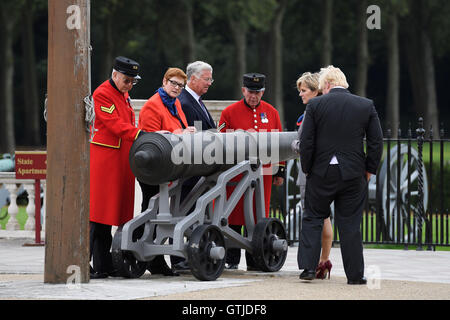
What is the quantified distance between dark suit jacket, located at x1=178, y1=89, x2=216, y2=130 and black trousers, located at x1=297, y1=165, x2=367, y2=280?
1.54 meters

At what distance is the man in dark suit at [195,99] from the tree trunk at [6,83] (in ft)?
80.4

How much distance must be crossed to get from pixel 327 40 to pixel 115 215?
102 feet

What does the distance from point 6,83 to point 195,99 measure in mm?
25750

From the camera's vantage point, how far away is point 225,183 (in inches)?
345

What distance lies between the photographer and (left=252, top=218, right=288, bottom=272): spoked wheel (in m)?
9.14

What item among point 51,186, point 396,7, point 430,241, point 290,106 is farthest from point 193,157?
point 290,106

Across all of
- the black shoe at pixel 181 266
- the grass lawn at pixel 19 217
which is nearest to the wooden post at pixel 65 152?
the black shoe at pixel 181 266

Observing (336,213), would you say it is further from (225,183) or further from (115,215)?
(115,215)

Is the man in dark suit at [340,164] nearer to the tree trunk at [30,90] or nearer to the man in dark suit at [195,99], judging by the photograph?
the man in dark suit at [195,99]

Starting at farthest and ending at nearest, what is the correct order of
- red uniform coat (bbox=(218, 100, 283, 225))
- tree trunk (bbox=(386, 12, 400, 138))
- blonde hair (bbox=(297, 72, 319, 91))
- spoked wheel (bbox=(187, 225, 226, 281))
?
tree trunk (bbox=(386, 12, 400, 138)), red uniform coat (bbox=(218, 100, 283, 225)), blonde hair (bbox=(297, 72, 319, 91)), spoked wheel (bbox=(187, 225, 226, 281))

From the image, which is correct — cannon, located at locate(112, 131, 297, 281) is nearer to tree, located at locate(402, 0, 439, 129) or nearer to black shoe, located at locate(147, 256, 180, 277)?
black shoe, located at locate(147, 256, 180, 277)

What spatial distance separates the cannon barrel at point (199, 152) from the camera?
8.23 meters

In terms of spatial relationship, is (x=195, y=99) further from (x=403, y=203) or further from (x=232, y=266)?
(x=403, y=203)

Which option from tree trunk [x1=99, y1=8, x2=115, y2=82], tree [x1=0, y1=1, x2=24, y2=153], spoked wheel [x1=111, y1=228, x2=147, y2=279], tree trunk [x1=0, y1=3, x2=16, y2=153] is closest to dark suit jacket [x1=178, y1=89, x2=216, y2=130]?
spoked wheel [x1=111, y1=228, x2=147, y2=279]
